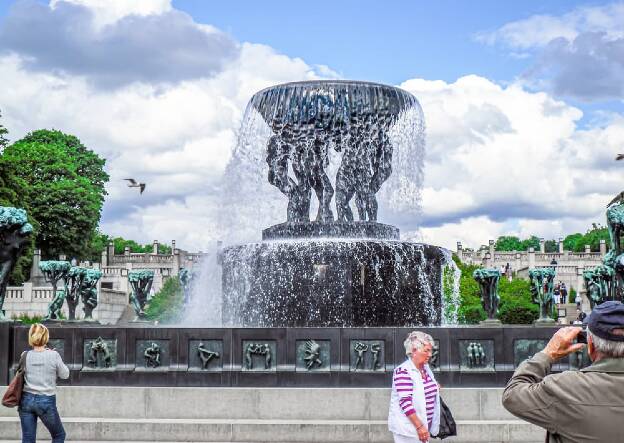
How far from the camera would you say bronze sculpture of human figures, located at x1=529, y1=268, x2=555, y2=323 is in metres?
16.9

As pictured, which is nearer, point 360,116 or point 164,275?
point 360,116

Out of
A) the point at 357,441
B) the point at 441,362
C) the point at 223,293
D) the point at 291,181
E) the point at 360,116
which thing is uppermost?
the point at 360,116

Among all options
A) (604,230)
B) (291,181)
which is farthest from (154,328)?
(604,230)

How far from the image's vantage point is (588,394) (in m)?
3.51

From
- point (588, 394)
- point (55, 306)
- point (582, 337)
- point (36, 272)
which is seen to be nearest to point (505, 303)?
point (36, 272)

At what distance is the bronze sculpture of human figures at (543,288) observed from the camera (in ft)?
55.5

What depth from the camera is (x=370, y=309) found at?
50.5 feet

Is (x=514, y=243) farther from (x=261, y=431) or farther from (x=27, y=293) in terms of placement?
(x=261, y=431)

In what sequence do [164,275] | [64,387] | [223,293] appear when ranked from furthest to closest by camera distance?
[164,275] → [223,293] → [64,387]

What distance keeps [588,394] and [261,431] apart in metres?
7.76

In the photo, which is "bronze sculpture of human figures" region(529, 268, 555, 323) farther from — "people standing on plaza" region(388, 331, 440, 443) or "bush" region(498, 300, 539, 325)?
"bush" region(498, 300, 539, 325)

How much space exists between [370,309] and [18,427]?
659cm

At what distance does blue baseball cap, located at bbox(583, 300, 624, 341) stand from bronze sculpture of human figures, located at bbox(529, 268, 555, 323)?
1339 cm

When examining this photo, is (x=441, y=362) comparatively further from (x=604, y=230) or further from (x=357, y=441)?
(x=604, y=230)
